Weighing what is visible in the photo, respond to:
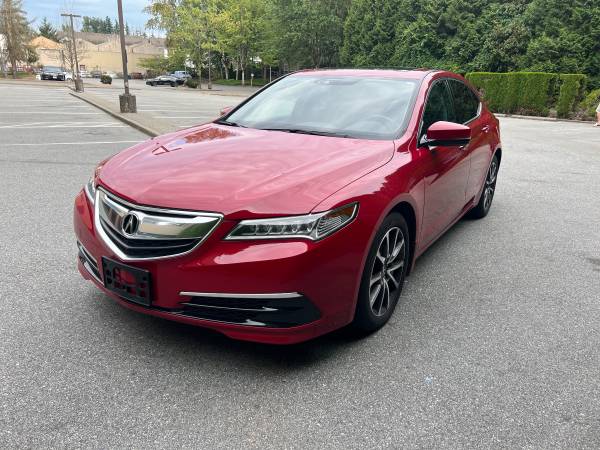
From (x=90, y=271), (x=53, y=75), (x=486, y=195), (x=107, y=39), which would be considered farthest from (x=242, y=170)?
(x=107, y=39)

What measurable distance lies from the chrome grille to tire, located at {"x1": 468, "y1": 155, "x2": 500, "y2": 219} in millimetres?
3896

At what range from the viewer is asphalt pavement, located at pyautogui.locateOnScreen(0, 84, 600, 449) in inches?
88.8

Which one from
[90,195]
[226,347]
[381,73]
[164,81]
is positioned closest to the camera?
[226,347]

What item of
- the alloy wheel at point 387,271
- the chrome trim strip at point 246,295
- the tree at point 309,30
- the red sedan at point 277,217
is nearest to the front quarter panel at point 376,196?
the red sedan at point 277,217

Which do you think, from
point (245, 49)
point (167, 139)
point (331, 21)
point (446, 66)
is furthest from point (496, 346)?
point (245, 49)

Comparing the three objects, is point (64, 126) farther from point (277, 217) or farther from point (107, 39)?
point (107, 39)

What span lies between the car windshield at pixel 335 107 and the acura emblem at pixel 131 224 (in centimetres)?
145

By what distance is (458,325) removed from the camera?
3279 millimetres

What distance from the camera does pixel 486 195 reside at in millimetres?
5734

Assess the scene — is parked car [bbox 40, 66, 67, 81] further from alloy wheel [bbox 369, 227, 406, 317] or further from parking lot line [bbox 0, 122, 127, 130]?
alloy wheel [bbox 369, 227, 406, 317]

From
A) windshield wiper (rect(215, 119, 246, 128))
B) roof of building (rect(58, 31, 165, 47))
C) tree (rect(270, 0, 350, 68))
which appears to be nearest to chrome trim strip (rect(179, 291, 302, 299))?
windshield wiper (rect(215, 119, 246, 128))

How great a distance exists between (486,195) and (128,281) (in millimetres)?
4358

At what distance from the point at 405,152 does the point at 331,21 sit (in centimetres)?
4466

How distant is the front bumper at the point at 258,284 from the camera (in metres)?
2.36
